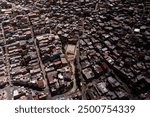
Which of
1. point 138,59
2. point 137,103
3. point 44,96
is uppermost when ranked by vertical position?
point 137,103

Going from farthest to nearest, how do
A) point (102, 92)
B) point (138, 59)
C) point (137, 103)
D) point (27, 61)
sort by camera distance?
point (27, 61) < point (138, 59) < point (102, 92) < point (137, 103)

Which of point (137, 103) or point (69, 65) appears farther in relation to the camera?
point (69, 65)

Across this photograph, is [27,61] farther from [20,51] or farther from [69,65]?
[69,65]

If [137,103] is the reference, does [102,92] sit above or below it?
below

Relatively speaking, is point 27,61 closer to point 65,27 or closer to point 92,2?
point 65,27

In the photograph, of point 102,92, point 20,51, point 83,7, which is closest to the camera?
point 102,92

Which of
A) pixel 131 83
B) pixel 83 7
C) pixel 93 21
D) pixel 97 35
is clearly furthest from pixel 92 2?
pixel 131 83

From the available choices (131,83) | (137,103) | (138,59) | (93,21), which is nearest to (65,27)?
(93,21)
